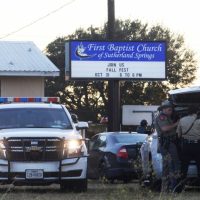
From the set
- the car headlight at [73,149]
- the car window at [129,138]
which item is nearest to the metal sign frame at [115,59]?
the car window at [129,138]

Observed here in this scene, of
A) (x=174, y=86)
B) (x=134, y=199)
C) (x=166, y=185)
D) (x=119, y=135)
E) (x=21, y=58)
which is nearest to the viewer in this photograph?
(x=134, y=199)

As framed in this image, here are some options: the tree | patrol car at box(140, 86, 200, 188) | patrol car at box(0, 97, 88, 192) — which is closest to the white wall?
patrol car at box(140, 86, 200, 188)

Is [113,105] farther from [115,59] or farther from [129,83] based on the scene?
[129,83]

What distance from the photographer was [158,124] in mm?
15922

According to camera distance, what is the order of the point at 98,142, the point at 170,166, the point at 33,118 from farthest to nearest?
the point at 98,142 < the point at 33,118 < the point at 170,166

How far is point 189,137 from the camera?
1566cm

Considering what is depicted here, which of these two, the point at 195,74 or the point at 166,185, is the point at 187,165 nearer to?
the point at 166,185

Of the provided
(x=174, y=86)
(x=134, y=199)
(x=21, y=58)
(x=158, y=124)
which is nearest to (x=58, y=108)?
(x=158, y=124)

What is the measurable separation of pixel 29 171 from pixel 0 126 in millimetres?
1710

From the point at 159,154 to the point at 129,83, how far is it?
53.6 m

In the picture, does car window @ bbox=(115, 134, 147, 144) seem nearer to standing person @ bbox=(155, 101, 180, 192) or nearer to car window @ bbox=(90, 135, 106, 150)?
car window @ bbox=(90, 135, 106, 150)

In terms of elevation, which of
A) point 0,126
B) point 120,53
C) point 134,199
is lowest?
point 134,199

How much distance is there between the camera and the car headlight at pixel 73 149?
53.4ft

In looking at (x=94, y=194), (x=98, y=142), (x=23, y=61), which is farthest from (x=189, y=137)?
(x=23, y=61)
